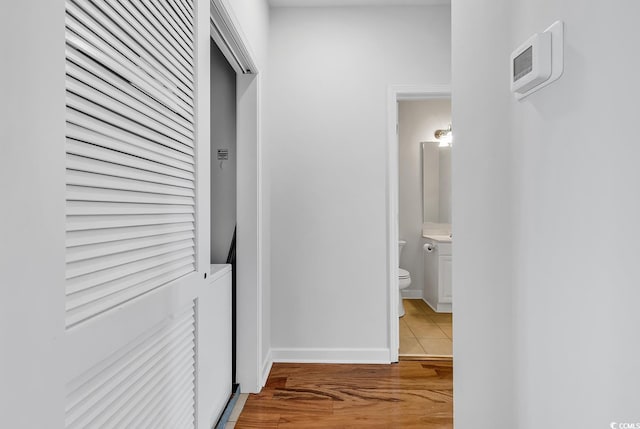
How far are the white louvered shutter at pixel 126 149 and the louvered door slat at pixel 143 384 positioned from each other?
5.3 inches

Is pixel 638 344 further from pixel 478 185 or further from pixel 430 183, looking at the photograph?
pixel 430 183

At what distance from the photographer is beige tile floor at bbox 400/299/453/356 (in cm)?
321

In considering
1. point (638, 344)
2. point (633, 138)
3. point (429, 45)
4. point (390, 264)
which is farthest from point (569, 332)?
point (429, 45)

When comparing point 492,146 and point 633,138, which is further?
point 492,146

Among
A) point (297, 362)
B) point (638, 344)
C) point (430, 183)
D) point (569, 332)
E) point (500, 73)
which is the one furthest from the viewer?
point (430, 183)

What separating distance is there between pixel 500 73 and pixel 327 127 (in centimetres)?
194

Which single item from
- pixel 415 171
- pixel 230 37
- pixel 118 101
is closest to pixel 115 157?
pixel 118 101

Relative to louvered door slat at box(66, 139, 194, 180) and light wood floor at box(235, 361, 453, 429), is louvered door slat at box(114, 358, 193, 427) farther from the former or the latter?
light wood floor at box(235, 361, 453, 429)

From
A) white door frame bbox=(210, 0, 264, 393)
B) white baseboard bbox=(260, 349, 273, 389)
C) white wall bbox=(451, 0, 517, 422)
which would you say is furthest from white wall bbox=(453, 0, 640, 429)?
white baseboard bbox=(260, 349, 273, 389)

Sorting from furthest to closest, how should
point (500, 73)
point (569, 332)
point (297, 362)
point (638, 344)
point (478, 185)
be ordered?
point (297, 362) → point (478, 185) → point (500, 73) → point (569, 332) → point (638, 344)

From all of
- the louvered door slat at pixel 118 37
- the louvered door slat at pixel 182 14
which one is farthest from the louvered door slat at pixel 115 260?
the louvered door slat at pixel 182 14

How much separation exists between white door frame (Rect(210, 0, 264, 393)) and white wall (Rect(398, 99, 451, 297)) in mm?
2932

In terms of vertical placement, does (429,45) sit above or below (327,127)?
above

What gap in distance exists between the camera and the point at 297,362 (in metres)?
3.02
